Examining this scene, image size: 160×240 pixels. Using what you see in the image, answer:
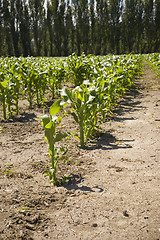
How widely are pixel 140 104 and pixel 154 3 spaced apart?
49.9 meters

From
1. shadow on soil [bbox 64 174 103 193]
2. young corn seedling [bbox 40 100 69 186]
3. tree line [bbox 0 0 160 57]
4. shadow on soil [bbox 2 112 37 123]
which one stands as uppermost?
tree line [bbox 0 0 160 57]

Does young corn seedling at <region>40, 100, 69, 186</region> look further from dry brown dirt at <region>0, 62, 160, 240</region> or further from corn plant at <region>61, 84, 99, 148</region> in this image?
corn plant at <region>61, 84, 99, 148</region>

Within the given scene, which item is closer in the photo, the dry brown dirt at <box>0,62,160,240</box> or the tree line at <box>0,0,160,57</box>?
the dry brown dirt at <box>0,62,160,240</box>

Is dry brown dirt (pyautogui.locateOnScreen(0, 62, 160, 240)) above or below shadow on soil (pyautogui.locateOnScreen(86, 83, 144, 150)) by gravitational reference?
below

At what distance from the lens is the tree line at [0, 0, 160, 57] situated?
43.8 m

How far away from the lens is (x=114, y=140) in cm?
390

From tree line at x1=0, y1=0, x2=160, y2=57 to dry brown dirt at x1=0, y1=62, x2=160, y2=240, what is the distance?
4087 cm

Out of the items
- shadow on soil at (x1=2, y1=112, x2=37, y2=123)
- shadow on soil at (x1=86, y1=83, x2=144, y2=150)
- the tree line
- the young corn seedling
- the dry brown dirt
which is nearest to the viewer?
Answer: the dry brown dirt

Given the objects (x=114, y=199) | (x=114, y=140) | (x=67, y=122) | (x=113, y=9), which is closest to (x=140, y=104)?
(x=67, y=122)

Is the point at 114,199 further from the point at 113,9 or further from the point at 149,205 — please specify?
the point at 113,9

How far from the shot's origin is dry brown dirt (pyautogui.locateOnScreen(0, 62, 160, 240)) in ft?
6.22

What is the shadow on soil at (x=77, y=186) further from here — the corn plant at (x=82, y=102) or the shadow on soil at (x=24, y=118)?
the shadow on soil at (x=24, y=118)

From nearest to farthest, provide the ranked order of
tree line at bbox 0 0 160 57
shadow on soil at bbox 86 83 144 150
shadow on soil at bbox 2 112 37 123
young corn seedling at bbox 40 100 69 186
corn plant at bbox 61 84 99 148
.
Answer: young corn seedling at bbox 40 100 69 186 → corn plant at bbox 61 84 99 148 → shadow on soil at bbox 86 83 144 150 → shadow on soil at bbox 2 112 37 123 → tree line at bbox 0 0 160 57

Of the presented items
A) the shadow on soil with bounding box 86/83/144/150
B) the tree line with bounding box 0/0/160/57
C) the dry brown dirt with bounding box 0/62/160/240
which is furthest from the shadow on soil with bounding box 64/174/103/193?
the tree line with bounding box 0/0/160/57
